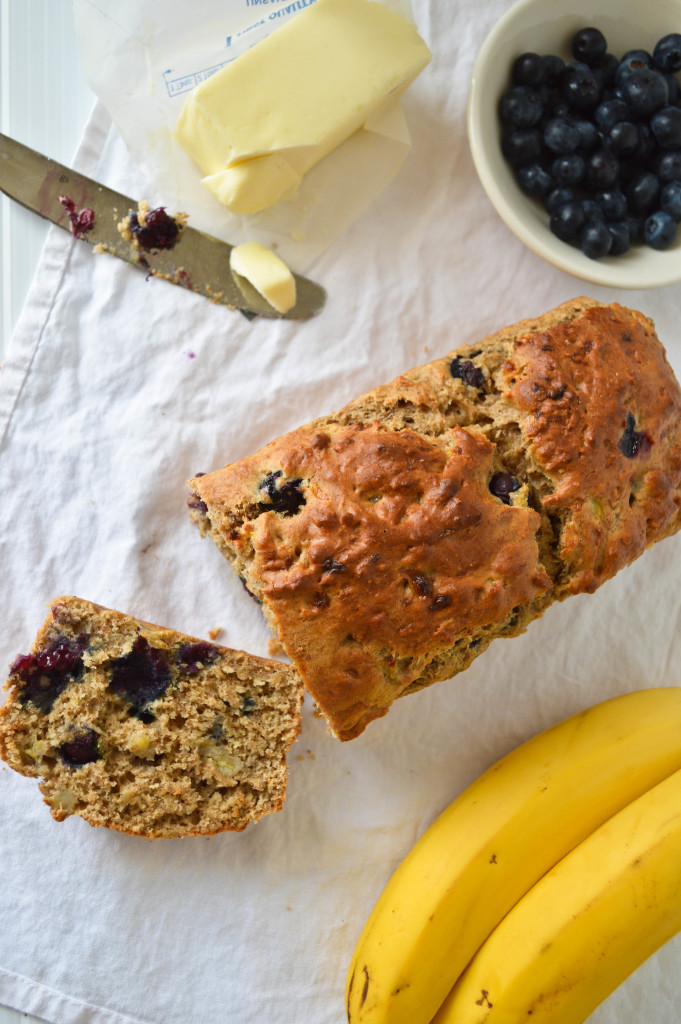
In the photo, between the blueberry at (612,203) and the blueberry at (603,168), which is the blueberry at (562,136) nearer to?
the blueberry at (603,168)

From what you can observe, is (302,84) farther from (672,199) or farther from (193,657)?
(193,657)

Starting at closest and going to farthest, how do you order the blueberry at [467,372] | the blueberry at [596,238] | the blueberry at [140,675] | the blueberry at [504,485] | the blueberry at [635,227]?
the blueberry at [504,485] → the blueberry at [467,372] → the blueberry at [140,675] → the blueberry at [596,238] → the blueberry at [635,227]

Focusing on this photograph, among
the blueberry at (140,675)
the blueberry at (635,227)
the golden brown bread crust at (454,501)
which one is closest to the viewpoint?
the golden brown bread crust at (454,501)

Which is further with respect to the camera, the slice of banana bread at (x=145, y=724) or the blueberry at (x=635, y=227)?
the blueberry at (x=635, y=227)

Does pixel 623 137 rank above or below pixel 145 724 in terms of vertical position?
above

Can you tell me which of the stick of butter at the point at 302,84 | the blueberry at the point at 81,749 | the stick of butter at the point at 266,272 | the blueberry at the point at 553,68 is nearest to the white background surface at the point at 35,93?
the stick of butter at the point at 302,84

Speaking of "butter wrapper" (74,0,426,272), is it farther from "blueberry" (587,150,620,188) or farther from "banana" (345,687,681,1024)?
"banana" (345,687,681,1024)

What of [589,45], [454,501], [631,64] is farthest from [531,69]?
[454,501]

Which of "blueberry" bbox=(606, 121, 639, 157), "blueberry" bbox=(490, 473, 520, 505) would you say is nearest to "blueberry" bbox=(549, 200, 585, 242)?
"blueberry" bbox=(606, 121, 639, 157)
